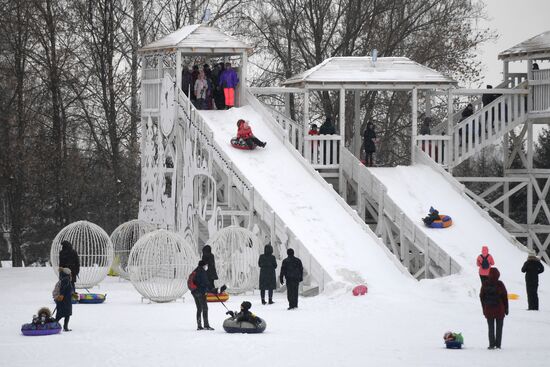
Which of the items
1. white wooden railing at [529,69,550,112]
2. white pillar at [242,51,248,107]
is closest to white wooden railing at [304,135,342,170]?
white pillar at [242,51,248,107]

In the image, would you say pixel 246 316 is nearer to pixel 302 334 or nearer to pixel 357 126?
pixel 302 334

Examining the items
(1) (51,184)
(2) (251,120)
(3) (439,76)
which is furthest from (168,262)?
(1) (51,184)

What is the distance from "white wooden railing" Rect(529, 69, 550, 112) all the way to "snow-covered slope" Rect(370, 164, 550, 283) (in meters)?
4.30

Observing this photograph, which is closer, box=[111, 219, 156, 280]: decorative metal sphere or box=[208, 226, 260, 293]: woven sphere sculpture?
box=[208, 226, 260, 293]: woven sphere sculpture

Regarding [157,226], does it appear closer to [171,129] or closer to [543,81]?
[171,129]

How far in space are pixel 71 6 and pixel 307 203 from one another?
62.5 ft

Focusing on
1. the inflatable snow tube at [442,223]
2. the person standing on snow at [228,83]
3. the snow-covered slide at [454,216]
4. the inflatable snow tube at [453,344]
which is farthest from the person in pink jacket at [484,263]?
the person standing on snow at [228,83]

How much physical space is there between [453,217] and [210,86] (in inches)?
352

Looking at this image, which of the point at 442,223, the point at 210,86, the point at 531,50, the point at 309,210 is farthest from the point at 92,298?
the point at 531,50

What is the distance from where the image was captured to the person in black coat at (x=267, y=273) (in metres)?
35.8

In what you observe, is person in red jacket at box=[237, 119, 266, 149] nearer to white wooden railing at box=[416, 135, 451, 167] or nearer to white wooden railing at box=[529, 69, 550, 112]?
white wooden railing at box=[416, 135, 451, 167]

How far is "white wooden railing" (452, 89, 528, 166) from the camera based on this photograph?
47.2 m

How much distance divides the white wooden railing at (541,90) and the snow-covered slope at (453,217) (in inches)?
169

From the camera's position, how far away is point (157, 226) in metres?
47.6
